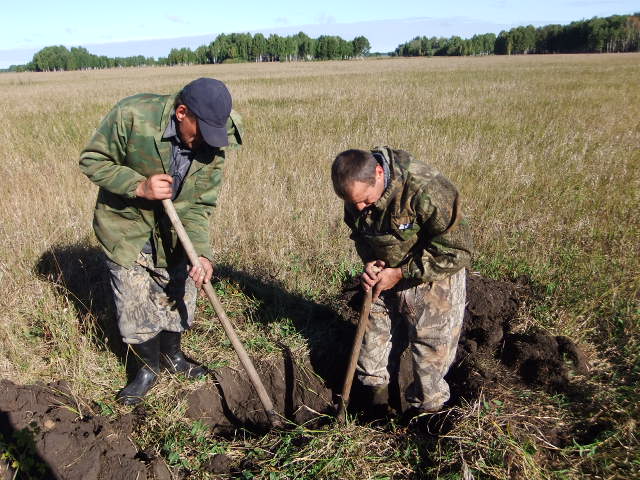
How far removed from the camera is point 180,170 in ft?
8.49

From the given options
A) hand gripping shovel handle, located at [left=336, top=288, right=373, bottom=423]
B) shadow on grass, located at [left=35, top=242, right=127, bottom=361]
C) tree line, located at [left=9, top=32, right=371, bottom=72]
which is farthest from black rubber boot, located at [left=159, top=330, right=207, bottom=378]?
tree line, located at [left=9, top=32, right=371, bottom=72]

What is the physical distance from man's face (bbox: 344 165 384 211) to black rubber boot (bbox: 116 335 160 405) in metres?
1.64

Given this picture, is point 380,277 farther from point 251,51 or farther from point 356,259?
point 251,51

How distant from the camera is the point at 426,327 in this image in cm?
261

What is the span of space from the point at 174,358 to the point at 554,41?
344 ft

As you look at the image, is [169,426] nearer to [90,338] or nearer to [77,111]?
[90,338]

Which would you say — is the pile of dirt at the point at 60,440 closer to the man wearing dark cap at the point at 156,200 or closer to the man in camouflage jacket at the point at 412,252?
the man wearing dark cap at the point at 156,200

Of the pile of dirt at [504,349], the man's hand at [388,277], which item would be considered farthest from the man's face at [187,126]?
the pile of dirt at [504,349]

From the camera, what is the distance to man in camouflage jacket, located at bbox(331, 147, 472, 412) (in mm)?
2234

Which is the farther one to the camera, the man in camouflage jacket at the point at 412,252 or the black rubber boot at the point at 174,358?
the black rubber boot at the point at 174,358

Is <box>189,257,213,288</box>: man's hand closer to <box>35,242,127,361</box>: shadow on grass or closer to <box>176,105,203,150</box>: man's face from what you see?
<box>176,105,203,150</box>: man's face

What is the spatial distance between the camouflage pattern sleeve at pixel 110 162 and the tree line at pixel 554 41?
96344 mm

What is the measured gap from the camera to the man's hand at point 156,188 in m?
2.31

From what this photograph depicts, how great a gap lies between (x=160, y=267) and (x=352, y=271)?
1.78 m
